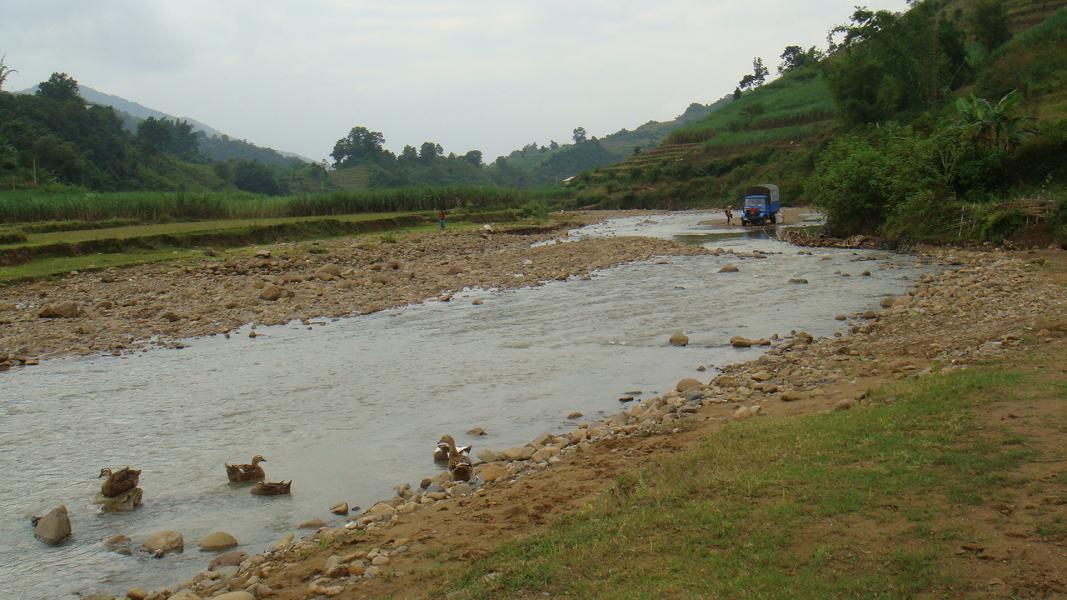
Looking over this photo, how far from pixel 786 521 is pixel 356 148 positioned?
123m

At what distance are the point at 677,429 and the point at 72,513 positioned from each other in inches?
250

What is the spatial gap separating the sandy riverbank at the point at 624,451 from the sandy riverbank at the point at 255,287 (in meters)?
11.8

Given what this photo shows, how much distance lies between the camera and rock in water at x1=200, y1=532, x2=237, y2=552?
289 inches

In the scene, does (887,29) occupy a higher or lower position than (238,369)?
higher

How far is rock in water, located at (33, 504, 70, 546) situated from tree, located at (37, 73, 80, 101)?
7581cm

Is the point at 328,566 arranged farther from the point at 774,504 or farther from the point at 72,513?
the point at 72,513

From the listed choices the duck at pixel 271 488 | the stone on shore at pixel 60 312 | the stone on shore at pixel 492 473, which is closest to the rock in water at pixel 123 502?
the duck at pixel 271 488

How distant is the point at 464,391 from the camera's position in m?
12.7

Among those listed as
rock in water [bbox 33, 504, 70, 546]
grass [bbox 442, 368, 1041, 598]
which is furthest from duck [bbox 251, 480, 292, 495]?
grass [bbox 442, 368, 1041, 598]

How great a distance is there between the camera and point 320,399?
1262 cm

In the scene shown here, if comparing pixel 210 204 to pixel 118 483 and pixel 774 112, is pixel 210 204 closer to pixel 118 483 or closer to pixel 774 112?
pixel 118 483

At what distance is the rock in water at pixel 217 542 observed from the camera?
24.0 feet

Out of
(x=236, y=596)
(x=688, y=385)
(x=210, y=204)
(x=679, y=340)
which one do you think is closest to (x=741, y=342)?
(x=679, y=340)

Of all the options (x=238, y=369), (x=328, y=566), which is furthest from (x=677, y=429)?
(x=238, y=369)
